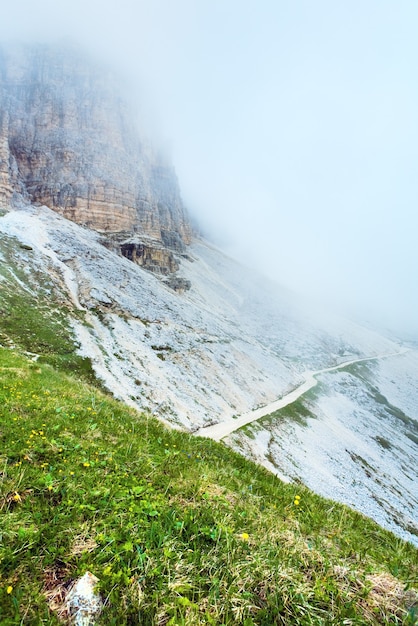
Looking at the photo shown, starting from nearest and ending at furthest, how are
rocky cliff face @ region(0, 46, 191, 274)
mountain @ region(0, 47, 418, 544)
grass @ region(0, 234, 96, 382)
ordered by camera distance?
1. grass @ region(0, 234, 96, 382)
2. mountain @ region(0, 47, 418, 544)
3. rocky cliff face @ region(0, 46, 191, 274)

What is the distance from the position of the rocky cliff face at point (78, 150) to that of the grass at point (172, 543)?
12388 cm

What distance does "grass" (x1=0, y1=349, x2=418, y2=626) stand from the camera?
406 centimetres

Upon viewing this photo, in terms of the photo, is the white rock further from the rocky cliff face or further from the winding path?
the rocky cliff face

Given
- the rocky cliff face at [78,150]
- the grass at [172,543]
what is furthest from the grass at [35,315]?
the rocky cliff face at [78,150]

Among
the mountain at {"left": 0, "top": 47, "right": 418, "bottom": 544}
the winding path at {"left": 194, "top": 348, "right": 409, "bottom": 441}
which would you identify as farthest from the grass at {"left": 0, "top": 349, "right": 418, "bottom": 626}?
the mountain at {"left": 0, "top": 47, "right": 418, "bottom": 544}

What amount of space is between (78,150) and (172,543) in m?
173

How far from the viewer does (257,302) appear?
189 meters

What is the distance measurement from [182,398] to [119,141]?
6387 inches

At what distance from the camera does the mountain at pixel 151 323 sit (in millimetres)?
47656

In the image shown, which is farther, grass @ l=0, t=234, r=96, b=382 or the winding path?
the winding path

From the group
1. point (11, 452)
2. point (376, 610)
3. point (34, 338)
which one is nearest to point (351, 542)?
point (376, 610)

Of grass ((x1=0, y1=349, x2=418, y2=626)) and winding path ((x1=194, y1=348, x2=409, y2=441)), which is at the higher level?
grass ((x1=0, y1=349, x2=418, y2=626))

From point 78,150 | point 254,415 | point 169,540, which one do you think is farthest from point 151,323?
point 78,150

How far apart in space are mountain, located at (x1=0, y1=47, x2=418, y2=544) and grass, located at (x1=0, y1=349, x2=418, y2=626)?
35473 mm
